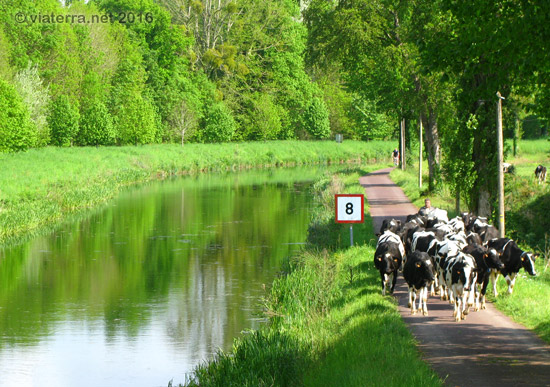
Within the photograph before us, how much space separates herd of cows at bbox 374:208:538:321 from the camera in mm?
17641

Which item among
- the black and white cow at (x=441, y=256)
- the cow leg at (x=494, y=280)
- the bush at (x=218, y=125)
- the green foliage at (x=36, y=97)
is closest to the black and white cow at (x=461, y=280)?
the black and white cow at (x=441, y=256)

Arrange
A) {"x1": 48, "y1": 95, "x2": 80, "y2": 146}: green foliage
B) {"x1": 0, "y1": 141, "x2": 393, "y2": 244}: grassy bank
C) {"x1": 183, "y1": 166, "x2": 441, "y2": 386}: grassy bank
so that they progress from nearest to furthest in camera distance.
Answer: {"x1": 183, "y1": 166, "x2": 441, "y2": 386}: grassy bank, {"x1": 0, "y1": 141, "x2": 393, "y2": 244}: grassy bank, {"x1": 48, "y1": 95, "x2": 80, "y2": 146}: green foliage

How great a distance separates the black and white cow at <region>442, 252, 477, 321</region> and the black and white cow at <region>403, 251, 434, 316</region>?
0.43 m

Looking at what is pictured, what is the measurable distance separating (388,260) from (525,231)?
1297 cm

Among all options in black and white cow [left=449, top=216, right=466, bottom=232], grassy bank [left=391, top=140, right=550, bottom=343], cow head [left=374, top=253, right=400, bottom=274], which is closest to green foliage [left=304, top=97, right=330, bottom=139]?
grassy bank [left=391, top=140, right=550, bottom=343]

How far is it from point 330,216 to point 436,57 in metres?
20.8

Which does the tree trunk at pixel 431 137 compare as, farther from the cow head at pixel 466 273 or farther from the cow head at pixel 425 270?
the cow head at pixel 466 273

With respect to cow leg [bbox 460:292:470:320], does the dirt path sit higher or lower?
lower

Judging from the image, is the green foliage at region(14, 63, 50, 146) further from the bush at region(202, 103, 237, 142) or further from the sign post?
the sign post

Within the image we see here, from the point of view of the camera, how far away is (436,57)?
17047 mm

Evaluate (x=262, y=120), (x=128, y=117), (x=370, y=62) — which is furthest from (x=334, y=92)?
(x=370, y=62)

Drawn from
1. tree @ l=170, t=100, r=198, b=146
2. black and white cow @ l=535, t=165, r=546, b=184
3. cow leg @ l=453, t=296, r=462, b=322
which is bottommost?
cow leg @ l=453, t=296, r=462, b=322

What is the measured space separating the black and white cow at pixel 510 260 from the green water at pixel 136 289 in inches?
272

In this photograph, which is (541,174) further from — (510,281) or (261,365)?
(261,365)
